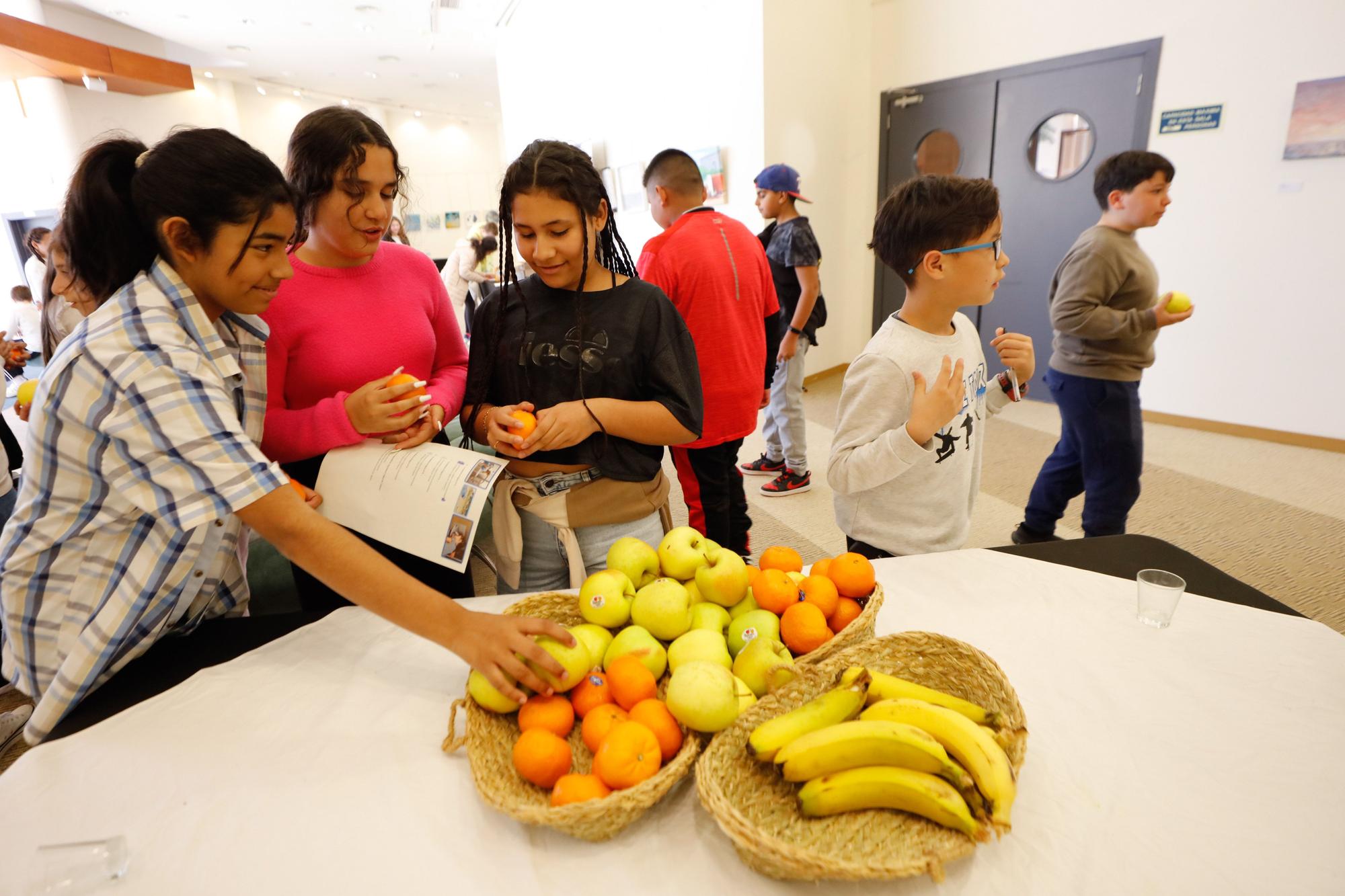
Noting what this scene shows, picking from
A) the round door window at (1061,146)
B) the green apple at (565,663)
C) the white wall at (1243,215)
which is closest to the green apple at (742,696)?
the green apple at (565,663)

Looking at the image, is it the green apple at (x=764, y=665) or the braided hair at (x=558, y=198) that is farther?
the braided hair at (x=558, y=198)

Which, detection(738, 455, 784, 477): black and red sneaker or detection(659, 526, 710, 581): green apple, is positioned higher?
detection(659, 526, 710, 581): green apple

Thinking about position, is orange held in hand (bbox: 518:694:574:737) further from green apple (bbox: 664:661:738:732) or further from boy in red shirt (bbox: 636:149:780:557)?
boy in red shirt (bbox: 636:149:780:557)

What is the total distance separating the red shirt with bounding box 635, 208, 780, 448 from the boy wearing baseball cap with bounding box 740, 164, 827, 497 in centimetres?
95

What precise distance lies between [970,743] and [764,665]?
25cm

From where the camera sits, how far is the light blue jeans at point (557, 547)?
137cm

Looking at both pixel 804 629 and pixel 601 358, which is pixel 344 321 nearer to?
pixel 601 358

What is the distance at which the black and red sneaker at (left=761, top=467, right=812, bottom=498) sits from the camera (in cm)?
367

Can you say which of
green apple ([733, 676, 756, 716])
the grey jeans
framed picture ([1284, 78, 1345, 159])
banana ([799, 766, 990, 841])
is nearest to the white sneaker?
green apple ([733, 676, 756, 716])

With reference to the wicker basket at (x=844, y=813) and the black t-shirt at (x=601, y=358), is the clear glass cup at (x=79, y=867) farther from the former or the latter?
the black t-shirt at (x=601, y=358)

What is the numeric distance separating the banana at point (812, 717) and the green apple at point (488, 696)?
32cm

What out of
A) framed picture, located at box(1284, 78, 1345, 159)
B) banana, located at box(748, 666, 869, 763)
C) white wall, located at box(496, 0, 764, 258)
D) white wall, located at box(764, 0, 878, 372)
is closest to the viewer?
banana, located at box(748, 666, 869, 763)

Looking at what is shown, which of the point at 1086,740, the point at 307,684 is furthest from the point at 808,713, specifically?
the point at 307,684

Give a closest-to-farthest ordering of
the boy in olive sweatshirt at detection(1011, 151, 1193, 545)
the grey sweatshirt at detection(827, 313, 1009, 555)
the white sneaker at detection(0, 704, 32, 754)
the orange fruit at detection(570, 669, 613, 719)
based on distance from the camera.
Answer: the orange fruit at detection(570, 669, 613, 719)
the grey sweatshirt at detection(827, 313, 1009, 555)
the white sneaker at detection(0, 704, 32, 754)
the boy in olive sweatshirt at detection(1011, 151, 1193, 545)
